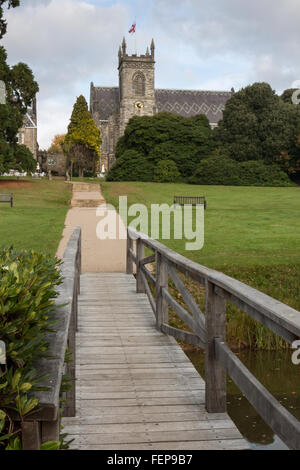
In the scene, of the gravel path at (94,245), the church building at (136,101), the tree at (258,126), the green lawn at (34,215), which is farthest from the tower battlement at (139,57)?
the gravel path at (94,245)

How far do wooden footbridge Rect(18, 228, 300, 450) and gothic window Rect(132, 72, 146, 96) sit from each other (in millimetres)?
66276

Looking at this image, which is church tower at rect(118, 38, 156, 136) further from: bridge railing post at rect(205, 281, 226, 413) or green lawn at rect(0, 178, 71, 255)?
bridge railing post at rect(205, 281, 226, 413)

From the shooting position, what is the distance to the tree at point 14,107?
1339 inches

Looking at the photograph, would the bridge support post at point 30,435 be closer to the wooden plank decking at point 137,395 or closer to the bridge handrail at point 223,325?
the bridge handrail at point 223,325

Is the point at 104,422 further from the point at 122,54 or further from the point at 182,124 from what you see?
the point at 122,54

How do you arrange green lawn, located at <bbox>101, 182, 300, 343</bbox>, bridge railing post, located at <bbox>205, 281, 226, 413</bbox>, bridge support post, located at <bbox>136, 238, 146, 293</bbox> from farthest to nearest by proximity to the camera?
green lawn, located at <bbox>101, 182, 300, 343</bbox> → bridge support post, located at <bbox>136, 238, 146, 293</bbox> → bridge railing post, located at <bbox>205, 281, 226, 413</bbox>

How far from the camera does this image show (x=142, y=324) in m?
6.96

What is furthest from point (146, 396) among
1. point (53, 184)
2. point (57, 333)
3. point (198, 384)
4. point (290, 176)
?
point (290, 176)

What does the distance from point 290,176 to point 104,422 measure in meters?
48.3

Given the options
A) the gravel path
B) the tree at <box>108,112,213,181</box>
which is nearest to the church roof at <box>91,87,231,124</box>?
the tree at <box>108,112,213,181</box>

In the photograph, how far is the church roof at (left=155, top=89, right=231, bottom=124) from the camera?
72812mm

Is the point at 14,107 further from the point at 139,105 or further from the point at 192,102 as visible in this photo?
the point at 192,102

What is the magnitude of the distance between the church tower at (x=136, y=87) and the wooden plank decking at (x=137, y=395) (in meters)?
65.0
